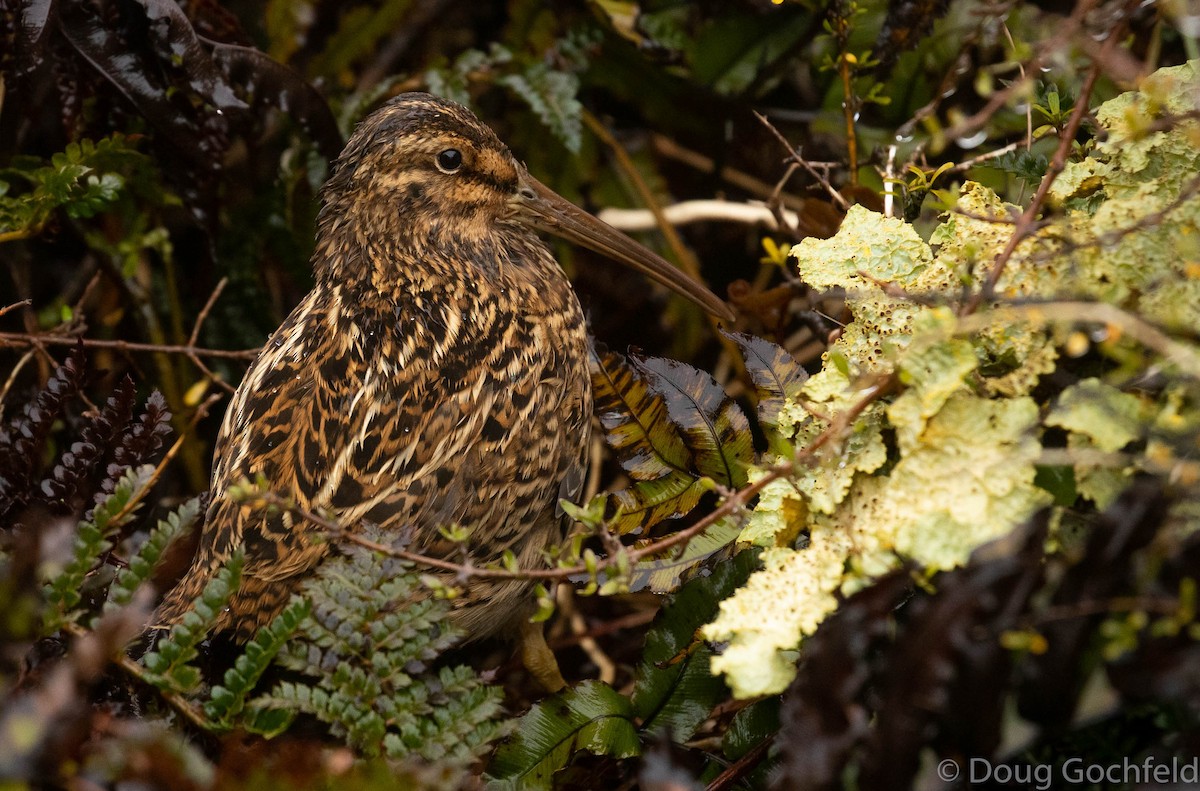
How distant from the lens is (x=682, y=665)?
1.65 metres

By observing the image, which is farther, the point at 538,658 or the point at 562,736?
the point at 538,658

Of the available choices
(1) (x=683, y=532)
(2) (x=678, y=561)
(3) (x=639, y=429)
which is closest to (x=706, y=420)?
(3) (x=639, y=429)

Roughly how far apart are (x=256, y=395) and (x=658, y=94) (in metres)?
1.35

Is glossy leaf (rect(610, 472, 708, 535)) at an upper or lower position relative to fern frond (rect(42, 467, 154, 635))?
lower

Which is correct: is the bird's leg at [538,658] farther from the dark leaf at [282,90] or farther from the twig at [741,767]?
the dark leaf at [282,90]

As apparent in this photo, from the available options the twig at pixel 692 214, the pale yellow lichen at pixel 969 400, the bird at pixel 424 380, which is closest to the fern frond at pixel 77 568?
the bird at pixel 424 380

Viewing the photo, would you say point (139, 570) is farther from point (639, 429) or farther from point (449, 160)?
point (449, 160)

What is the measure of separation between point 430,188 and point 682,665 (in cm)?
110

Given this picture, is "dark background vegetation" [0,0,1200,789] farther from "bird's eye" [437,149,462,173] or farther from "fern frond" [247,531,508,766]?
"bird's eye" [437,149,462,173]

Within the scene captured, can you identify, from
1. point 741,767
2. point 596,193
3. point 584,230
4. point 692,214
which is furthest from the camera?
point 596,193

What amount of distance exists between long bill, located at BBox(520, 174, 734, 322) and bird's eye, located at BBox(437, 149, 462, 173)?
0.18m

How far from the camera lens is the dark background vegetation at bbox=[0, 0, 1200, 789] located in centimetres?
114

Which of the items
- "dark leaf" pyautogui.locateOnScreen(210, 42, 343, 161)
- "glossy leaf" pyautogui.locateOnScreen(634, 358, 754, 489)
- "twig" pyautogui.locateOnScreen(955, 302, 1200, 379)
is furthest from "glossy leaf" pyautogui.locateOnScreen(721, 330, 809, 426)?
"dark leaf" pyautogui.locateOnScreen(210, 42, 343, 161)

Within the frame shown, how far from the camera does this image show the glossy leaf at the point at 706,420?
1.67 m
